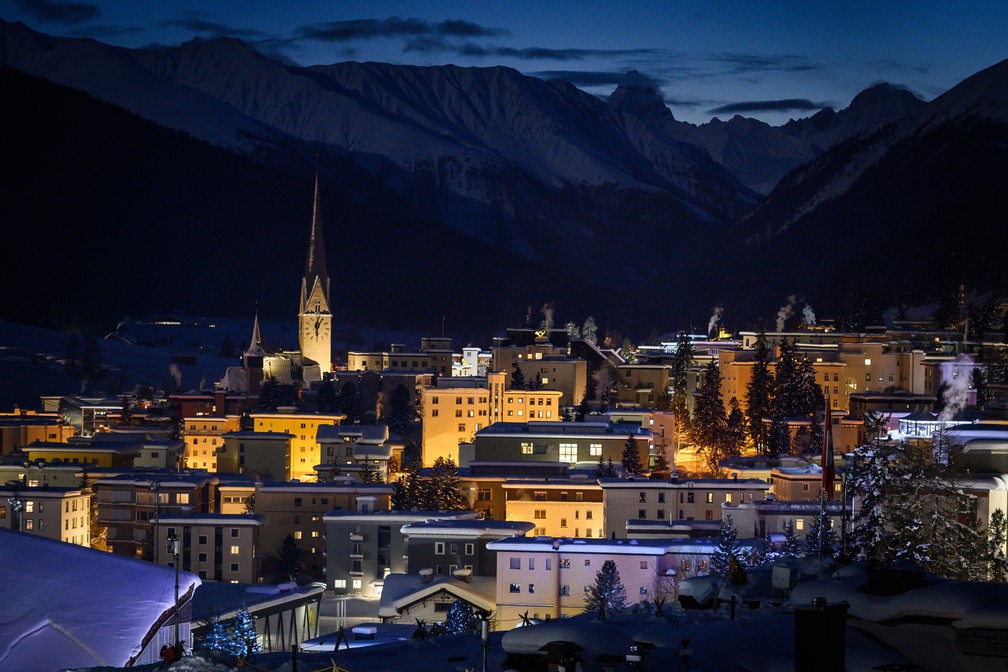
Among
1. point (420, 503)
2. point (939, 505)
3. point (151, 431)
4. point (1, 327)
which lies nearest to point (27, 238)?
point (1, 327)

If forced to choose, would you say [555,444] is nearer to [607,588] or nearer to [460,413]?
[460,413]

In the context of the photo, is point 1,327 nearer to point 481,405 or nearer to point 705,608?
point 481,405

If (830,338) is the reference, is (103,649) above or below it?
below

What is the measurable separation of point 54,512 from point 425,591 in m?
22.7

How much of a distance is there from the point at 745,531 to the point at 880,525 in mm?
20645

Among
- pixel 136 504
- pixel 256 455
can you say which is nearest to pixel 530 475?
pixel 136 504

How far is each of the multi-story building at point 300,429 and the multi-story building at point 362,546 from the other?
2337 centimetres

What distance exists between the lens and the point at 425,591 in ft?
136

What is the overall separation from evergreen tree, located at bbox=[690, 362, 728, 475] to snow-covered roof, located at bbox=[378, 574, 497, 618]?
93.5ft

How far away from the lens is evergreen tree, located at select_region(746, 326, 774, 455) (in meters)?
74.8

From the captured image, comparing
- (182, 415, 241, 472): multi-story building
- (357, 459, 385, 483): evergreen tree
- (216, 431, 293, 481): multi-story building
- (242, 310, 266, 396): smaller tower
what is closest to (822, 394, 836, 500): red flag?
(357, 459, 385, 483): evergreen tree

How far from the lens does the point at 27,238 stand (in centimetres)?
19950

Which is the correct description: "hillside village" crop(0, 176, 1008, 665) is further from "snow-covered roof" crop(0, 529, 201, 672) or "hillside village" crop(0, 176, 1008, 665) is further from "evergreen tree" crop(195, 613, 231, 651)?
"evergreen tree" crop(195, 613, 231, 651)

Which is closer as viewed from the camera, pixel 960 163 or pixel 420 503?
pixel 420 503
